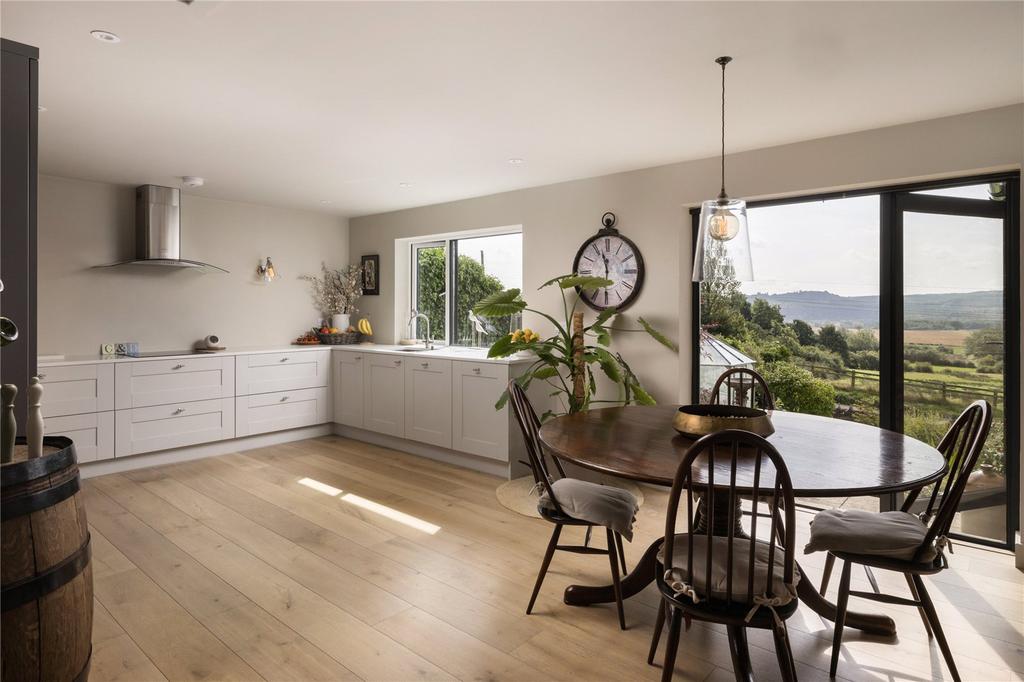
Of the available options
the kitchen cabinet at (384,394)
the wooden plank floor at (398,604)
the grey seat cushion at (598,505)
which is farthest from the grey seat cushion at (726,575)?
the kitchen cabinet at (384,394)

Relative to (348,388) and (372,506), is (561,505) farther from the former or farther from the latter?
(348,388)

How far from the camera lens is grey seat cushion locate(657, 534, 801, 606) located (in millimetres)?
1653

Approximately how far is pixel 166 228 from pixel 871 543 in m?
5.21

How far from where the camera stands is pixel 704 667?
2.04m

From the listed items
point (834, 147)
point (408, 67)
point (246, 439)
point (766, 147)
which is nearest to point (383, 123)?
point (408, 67)

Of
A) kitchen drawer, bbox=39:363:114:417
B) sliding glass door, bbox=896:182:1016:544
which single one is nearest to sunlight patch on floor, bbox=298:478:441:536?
kitchen drawer, bbox=39:363:114:417

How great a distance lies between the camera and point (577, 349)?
4066mm

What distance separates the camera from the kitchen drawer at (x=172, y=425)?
4.46 metres

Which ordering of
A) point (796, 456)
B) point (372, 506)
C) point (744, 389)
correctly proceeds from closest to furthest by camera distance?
point (796, 456) < point (744, 389) < point (372, 506)

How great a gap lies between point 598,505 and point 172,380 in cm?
388

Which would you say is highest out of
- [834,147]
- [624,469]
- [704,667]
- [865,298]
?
[834,147]

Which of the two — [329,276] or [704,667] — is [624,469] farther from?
[329,276]

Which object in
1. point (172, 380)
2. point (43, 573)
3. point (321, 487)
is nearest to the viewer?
point (43, 573)

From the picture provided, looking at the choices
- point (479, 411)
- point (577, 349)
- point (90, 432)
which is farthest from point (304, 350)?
point (577, 349)
